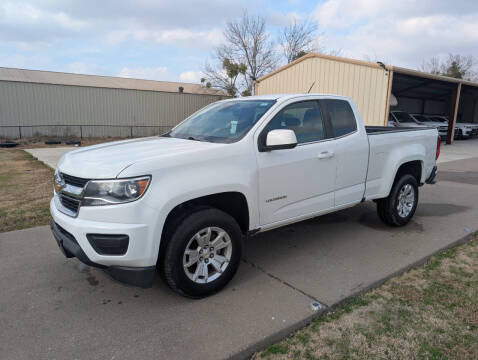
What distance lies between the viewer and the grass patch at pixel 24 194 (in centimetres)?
526

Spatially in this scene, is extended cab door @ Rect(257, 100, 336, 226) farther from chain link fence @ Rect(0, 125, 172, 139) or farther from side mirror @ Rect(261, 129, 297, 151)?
chain link fence @ Rect(0, 125, 172, 139)

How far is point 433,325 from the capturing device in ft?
9.14

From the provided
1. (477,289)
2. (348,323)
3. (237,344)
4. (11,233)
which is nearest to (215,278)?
(237,344)

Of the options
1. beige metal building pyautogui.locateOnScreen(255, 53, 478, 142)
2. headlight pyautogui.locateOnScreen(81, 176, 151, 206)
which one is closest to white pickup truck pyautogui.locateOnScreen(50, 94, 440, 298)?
headlight pyautogui.locateOnScreen(81, 176, 151, 206)

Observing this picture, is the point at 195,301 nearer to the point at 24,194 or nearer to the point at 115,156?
the point at 115,156

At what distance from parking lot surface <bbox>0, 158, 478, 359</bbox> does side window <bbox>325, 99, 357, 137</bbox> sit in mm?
1453

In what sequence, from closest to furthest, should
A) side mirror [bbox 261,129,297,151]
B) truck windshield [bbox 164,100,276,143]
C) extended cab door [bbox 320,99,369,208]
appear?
side mirror [bbox 261,129,297,151], truck windshield [bbox 164,100,276,143], extended cab door [bbox 320,99,369,208]

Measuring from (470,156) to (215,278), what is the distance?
592 inches

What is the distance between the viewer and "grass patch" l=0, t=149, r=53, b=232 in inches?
207

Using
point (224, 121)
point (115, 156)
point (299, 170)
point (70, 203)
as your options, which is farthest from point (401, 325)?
point (70, 203)

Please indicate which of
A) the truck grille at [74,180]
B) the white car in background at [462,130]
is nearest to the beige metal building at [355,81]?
the white car in background at [462,130]

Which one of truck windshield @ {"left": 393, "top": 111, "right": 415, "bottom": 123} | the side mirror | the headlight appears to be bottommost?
the headlight

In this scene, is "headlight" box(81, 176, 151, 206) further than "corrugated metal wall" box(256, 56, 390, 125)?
No

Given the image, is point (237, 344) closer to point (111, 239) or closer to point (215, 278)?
point (215, 278)
